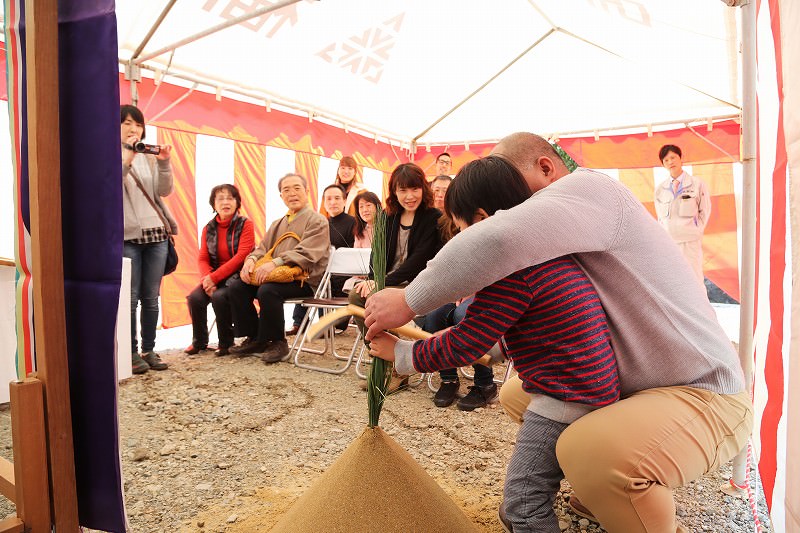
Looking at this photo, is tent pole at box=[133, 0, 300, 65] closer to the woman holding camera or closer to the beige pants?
the woman holding camera

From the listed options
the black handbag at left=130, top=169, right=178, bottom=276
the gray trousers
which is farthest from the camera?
the gray trousers

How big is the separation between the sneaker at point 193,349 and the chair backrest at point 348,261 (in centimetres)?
118

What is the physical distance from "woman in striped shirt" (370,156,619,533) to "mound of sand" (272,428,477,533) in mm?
A: 177

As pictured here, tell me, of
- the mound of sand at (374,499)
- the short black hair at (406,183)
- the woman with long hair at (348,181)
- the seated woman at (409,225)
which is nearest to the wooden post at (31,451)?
the mound of sand at (374,499)

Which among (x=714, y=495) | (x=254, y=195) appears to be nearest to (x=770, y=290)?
(x=714, y=495)

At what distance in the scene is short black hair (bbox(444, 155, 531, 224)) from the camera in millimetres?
1152

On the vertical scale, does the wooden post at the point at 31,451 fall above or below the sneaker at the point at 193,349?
above

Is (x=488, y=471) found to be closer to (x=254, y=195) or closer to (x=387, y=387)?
(x=387, y=387)

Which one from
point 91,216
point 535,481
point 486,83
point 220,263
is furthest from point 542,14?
point 91,216

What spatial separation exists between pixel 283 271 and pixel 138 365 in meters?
1.13

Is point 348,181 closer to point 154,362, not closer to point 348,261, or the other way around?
point 348,261

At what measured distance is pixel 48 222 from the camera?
0.87 metres

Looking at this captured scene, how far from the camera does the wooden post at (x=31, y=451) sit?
87cm

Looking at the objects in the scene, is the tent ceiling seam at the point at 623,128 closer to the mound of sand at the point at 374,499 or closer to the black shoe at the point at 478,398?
the black shoe at the point at 478,398
